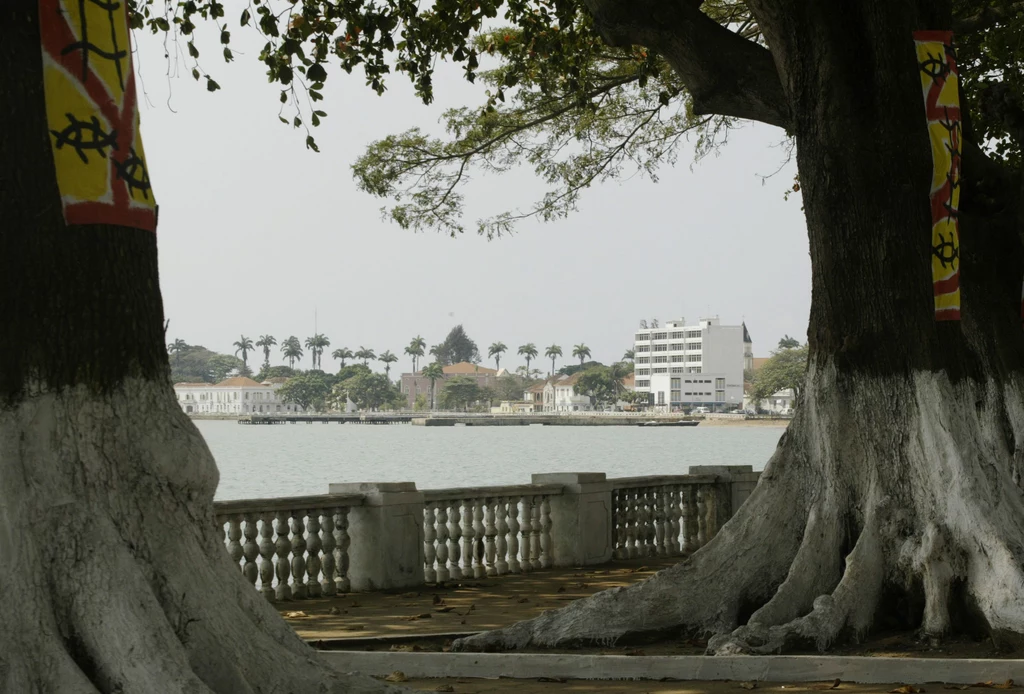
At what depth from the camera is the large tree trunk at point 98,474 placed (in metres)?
4.78

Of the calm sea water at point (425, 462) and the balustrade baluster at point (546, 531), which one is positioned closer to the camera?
the balustrade baluster at point (546, 531)

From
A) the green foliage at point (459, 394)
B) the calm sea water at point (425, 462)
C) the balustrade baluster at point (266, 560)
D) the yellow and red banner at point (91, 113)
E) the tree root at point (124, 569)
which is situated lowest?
the calm sea water at point (425, 462)

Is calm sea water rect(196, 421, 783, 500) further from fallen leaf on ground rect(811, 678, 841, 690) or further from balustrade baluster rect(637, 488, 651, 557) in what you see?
fallen leaf on ground rect(811, 678, 841, 690)

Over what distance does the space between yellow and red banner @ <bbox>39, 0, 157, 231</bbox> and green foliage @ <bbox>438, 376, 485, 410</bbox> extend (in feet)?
610

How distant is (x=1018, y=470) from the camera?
466 inches

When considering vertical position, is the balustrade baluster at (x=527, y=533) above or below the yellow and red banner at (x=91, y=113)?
below

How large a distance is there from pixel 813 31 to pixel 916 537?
144 inches

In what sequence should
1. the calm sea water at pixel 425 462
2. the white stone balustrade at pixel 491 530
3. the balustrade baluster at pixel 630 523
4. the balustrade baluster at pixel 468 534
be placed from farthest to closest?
the calm sea water at pixel 425 462 → the balustrade baluster at pixel 630 523 → the balustrade baluster at pixel 468 534 → the white stone balustrade at pixel 491 530

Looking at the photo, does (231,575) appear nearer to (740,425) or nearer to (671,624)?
(671,624)

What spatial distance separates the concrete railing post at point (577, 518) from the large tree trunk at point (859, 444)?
5357 millimetres

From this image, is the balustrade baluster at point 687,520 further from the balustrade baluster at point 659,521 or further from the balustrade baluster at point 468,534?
the balustrade baluster at point 468,534

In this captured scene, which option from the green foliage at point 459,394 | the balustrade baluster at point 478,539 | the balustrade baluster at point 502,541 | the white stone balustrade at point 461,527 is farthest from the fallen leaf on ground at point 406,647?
the green foliage at point 459,394

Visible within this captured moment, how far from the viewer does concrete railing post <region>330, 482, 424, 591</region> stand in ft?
40.4

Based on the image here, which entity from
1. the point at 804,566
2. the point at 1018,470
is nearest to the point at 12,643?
the point at 804,566
